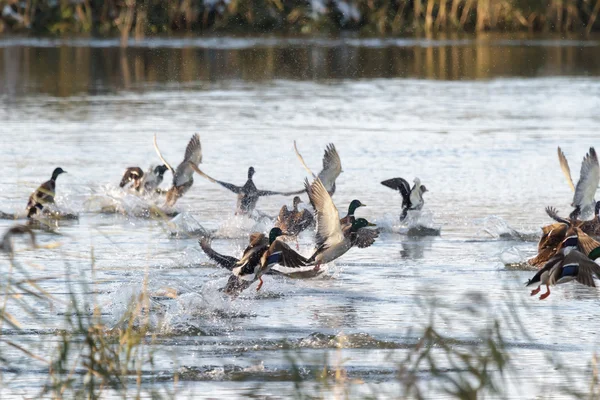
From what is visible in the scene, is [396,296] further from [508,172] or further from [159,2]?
[159,2]

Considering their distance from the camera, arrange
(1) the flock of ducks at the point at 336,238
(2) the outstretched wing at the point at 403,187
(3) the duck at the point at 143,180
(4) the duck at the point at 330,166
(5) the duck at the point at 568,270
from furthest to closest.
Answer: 1. (3) the duck at the point at 143,180
2. (2) the outstretched wing at the point at 403,187
3. (4) the duck at the point at 330,166
4. (1) the flock of ducks at the point at 336,238
5. (5) the duck at the point at 568,270

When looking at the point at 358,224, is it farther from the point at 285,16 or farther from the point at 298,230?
the point at 285,16

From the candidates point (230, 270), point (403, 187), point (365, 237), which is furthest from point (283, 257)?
point (403, 187)

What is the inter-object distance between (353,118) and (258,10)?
29943 millimetres

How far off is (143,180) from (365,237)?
4.10m

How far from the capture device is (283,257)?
9320mm

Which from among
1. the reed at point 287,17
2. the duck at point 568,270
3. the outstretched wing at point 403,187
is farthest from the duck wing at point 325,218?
the reed at point 287,17

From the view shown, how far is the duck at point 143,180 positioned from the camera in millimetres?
13758

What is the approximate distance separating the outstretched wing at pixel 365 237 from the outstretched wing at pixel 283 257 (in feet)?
2.74

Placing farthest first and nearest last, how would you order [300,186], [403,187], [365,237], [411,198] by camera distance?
[300,186] < [403,187] < [411,198] < [365,237]

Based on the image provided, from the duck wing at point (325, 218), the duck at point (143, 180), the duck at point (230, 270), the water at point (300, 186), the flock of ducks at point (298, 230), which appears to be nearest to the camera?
the water at point (300, 186)

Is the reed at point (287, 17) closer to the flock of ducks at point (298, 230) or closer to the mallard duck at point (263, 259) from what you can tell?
the flock of ducks at point (298, 230)

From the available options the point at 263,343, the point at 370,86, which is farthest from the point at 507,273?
the point at 370,86

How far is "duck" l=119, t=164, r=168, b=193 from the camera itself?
13758 millimetres
